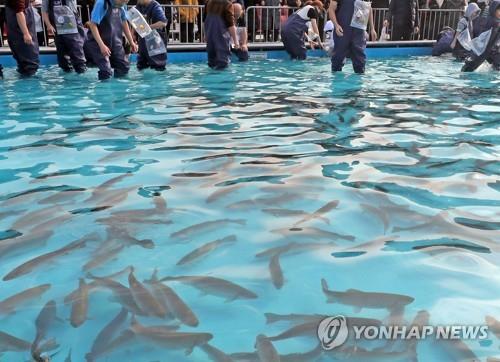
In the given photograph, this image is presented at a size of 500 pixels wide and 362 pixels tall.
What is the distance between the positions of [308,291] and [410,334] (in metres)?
0.48

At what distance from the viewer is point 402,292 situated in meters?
2.23

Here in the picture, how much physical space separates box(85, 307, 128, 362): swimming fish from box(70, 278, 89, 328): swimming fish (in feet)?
0.40

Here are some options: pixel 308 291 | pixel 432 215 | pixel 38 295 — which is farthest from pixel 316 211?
pixel 38 295

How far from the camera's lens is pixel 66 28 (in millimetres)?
9516

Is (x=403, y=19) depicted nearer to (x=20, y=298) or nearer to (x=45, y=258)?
(x=45, y=258)

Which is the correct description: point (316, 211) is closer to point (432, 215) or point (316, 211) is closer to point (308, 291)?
point (432, 215)

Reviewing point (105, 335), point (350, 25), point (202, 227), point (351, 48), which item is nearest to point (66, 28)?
point (350, 25)

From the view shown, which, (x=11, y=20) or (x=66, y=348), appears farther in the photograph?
(x=11, y=20)

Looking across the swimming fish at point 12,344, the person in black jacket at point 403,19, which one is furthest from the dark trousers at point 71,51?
the person in black jacket at point 403,19

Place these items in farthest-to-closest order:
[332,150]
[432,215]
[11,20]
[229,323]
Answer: [11,20] → [332,150] → [432,215] → [229,323]

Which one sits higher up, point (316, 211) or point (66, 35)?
point (66, 35)

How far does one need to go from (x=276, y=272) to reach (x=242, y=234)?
17.9 inches

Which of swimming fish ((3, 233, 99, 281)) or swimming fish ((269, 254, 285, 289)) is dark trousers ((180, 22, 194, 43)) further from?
swimming fish ((269, 254, 285, 289))

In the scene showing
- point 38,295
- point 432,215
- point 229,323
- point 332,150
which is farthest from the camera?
point 332,150
